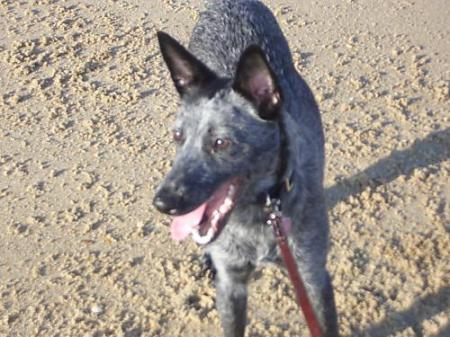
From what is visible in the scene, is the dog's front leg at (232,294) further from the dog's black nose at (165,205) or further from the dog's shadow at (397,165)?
the dog's shadow at (397,165)

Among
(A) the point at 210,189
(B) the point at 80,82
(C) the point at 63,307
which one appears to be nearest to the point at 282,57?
(A) the point at 210,189

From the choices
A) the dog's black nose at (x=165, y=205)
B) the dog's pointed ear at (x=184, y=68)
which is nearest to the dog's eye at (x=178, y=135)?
the dog's pointed ear at (x=184, y=68)

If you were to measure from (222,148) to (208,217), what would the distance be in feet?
1.00

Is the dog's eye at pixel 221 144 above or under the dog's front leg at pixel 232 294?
above

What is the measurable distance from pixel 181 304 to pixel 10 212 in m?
1.61

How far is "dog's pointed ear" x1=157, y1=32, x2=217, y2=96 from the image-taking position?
2.89 meters

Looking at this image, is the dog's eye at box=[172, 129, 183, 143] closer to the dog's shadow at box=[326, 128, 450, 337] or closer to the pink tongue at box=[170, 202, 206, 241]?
the pink tongue at box=[170, 202, 206, 241]

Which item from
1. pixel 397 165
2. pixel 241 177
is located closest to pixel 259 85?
pixel 241 177

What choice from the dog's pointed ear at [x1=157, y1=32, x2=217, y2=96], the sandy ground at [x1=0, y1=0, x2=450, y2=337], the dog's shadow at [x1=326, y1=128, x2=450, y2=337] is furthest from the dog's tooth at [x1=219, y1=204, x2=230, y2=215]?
the dog's shadow at [x1=326, y1=128, x2=450, y2=337]

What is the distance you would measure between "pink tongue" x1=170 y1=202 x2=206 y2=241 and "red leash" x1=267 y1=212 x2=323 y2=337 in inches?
12.3

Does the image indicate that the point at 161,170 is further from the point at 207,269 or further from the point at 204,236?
the point at 204,236

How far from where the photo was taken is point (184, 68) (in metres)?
2.96

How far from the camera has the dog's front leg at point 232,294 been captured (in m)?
3.14

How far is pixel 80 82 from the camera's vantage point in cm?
580
